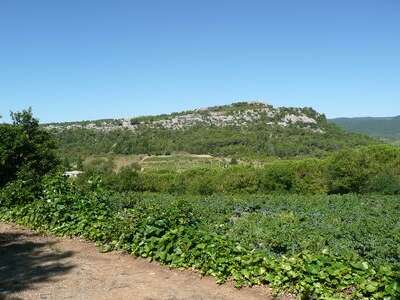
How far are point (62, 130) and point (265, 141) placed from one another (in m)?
64.8

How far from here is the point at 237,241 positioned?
9.17 meters

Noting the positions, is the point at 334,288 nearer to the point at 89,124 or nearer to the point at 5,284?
the point at 5,284

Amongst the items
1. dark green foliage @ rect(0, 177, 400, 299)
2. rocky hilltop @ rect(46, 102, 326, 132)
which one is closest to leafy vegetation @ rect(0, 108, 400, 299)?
dark green foliage @ rect(0, 177, 400, 299)

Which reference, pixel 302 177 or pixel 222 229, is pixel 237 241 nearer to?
pixel 222 229

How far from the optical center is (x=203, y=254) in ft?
27.9

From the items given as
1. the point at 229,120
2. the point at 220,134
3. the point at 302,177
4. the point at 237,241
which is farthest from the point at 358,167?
the point at 229,120

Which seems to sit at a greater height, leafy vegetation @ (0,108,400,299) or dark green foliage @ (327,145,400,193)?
leafy vegetation @ (0,108,400,299)

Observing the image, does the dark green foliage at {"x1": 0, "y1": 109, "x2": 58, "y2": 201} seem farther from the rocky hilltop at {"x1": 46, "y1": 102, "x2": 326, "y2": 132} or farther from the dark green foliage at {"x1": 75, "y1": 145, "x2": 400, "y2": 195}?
the rocky hilltop at {"x1": 46, "y1": 102, "x2": 326, "y2": 132}

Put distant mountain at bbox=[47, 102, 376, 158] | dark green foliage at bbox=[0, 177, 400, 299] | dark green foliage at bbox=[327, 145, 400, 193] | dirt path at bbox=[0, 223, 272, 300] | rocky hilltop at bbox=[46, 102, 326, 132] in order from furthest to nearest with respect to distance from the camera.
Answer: rocky hilltop at bbox=[46, 102, 326, 132], distant mountain at bbox=[47, 102, 376, 158], dark green foliage at bbox=[327, 145, 400, 193], dirt path at bbox=[0, 223, 272, 300], dark green foliage at bbox=[0, 177, 400, 299]

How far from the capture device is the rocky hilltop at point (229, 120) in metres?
172

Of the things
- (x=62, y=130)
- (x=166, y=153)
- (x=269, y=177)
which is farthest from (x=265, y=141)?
(x=269, y=177)

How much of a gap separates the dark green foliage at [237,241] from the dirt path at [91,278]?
0.30m

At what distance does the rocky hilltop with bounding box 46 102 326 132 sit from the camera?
172m

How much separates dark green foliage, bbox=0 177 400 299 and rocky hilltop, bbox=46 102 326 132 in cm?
15408
